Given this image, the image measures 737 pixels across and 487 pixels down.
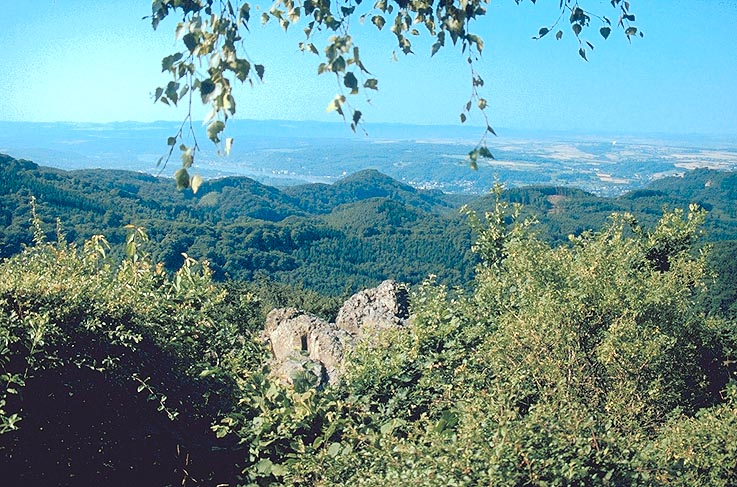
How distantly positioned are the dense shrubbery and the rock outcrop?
51cm

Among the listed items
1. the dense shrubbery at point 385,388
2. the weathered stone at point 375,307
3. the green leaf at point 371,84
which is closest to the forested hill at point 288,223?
the weathered stone at point 375,307

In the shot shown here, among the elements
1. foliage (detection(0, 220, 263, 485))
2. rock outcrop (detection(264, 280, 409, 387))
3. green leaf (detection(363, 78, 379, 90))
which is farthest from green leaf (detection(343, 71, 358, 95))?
rock outcrop (detection(264, 280, 409, 387))

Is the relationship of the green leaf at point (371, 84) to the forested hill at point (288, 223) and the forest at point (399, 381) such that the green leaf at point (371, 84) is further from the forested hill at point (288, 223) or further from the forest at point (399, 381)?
the forested hill at point (288, 223)

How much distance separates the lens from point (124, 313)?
5047mm

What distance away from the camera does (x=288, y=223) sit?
7494 cm

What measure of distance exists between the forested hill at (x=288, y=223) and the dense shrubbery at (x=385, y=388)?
2816 cm

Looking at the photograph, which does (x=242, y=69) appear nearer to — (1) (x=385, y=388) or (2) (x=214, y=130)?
(2) (x=214, y=130)

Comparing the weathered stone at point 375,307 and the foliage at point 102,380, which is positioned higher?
the foliage at point 102,380

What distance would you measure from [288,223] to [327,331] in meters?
66.8

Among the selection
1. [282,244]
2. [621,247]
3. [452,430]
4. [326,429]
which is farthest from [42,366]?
[282,244]

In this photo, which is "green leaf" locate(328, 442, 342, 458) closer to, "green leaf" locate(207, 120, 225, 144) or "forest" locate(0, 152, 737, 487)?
"forest" locate(0, 152, 737, 487)

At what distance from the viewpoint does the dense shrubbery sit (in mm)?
3930

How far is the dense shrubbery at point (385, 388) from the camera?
12.9ft

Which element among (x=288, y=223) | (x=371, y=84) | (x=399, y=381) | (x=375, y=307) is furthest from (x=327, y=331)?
(x=288, y=223)
